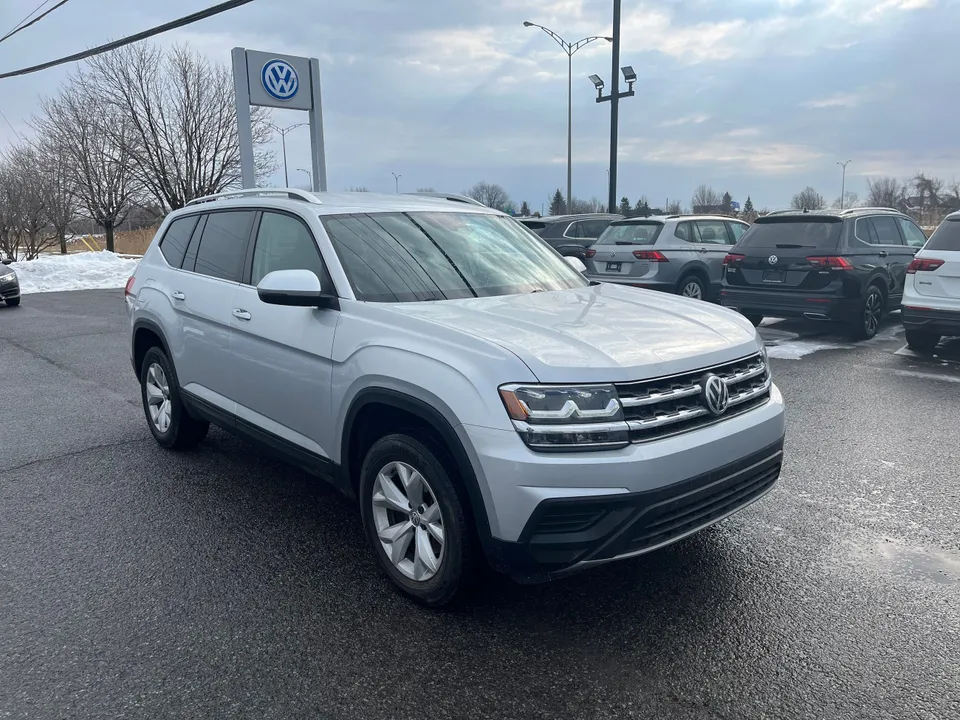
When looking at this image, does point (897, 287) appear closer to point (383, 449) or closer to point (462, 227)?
point (462, 227)

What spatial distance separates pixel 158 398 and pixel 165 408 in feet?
0.56

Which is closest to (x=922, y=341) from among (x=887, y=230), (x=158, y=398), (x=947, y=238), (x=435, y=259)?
(x=947, y=238)

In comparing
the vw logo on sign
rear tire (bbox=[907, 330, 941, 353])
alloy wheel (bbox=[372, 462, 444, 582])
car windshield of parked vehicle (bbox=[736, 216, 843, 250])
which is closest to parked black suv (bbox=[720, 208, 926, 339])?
car windshield of parked vehicle (bbox=[736, 216, 843, 250])

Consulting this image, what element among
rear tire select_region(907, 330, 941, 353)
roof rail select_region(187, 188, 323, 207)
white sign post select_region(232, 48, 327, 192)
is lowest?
rear tire select_region(907, 330, 941, 353)

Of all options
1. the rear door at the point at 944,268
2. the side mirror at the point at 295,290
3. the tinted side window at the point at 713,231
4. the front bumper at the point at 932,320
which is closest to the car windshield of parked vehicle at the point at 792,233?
the rear door at the point at 944,268

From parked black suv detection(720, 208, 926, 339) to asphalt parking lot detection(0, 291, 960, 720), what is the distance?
15.4 ft

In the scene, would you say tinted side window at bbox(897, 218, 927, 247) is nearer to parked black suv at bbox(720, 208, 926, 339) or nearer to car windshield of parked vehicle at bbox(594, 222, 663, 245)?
parked black suv at bbox(720, 208, 926, 339)

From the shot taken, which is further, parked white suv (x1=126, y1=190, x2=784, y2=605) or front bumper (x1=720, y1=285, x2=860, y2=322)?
front bumper (x1=720, y1=285, x2=860, y2=322)

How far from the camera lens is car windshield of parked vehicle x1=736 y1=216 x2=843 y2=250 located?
966 cm

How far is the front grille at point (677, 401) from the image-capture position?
9.40ft

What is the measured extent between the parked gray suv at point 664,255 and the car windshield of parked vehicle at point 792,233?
133 centimetres

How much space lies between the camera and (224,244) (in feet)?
15.7

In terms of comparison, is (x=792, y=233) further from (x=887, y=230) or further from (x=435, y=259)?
(x=435, y=259)

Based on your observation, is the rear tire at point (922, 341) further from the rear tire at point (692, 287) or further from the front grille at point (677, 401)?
the front grille at point (677, 401)
